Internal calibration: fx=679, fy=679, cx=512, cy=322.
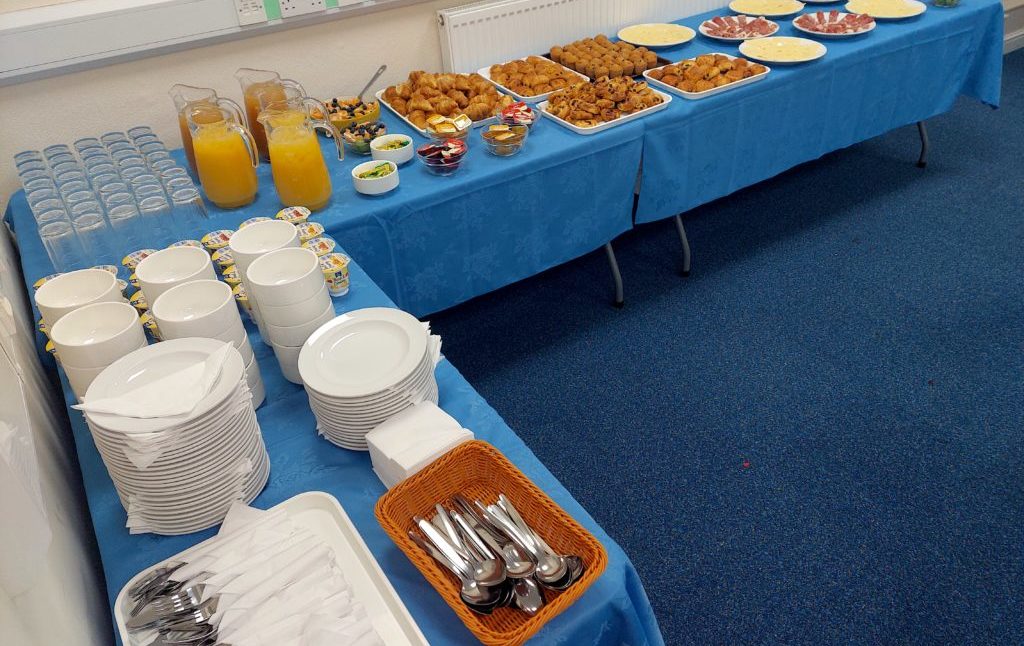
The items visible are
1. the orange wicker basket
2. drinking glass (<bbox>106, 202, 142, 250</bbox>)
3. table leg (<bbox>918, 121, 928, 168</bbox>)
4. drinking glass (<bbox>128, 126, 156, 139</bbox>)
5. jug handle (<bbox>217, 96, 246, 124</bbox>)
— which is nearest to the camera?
the orange wicker basket

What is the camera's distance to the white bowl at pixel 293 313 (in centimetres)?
102

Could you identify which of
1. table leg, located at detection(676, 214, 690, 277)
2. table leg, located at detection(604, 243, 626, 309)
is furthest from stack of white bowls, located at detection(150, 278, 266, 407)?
table leg, located at detection(676, 214, 690, 277)

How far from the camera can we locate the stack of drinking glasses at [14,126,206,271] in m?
1.34

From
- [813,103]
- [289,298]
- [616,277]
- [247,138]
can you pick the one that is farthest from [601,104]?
[289,298]

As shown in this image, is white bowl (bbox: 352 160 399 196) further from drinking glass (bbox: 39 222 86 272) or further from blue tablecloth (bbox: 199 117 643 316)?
drinking glass (bbox: 39 222 86 272)

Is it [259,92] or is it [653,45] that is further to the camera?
[653,45]

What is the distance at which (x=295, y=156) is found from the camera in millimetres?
1469

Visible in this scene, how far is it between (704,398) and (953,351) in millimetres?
762

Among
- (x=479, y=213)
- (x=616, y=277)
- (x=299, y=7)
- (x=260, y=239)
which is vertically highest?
(x=299, y=7)

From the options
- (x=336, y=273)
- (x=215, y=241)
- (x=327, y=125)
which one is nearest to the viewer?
(x=336, y=273)

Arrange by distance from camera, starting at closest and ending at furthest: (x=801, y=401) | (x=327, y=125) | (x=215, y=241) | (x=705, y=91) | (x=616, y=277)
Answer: (x=215, y=241), (x=327, y=125), (x=801, y=401), (x=705, y=91), (x=616, y=277)

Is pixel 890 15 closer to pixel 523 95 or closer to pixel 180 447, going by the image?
pixel 523 95

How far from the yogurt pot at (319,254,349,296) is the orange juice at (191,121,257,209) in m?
0.43

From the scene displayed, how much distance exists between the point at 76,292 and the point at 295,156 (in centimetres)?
55
